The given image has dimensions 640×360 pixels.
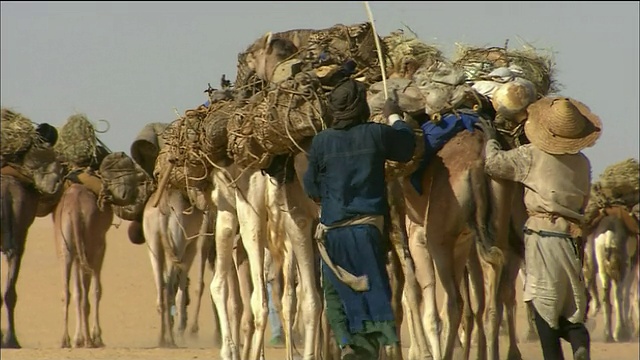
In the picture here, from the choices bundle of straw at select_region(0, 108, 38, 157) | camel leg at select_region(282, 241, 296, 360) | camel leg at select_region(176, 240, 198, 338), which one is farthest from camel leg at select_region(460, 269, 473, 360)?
bundle of straw at select_region(0, 108, 38, 157)

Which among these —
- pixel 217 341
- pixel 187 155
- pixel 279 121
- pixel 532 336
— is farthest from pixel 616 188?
pixel 279 121

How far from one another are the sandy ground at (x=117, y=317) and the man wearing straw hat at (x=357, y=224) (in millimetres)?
3725

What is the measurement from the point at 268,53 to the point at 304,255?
6.98ft

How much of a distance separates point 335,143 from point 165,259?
34.7 ft

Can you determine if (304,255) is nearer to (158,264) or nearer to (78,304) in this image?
(158,264)

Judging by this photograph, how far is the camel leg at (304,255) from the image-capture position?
1516 centimetres

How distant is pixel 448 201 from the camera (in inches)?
585

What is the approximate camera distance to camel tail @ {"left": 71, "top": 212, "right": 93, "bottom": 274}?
2320cm

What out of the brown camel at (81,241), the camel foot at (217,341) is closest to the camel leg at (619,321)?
the camel foot at (217,341)

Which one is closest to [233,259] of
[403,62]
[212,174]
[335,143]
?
[212,174]

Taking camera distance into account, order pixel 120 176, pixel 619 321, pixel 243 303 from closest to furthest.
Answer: pixel 243 303 → pixel 120 176 → pixel 619 321

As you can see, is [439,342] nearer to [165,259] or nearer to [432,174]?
[432,174]

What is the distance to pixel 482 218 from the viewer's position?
14.8 m

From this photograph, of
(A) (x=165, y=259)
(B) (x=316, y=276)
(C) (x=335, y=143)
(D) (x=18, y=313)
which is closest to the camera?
(C) (x=335, y=143)
